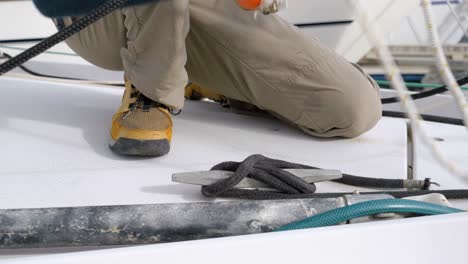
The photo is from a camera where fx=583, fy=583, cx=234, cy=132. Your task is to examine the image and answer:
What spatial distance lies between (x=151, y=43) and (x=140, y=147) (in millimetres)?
179

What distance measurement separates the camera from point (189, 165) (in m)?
0.99

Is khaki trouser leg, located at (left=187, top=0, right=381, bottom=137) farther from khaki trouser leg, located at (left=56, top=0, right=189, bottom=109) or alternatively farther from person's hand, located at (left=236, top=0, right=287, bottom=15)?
person's hand, located at (left=236, top=0, right=287, bottom=15)

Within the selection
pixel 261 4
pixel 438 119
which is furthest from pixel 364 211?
pixel 438 119

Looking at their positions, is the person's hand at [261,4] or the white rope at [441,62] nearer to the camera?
A: the white rope at [441,62]

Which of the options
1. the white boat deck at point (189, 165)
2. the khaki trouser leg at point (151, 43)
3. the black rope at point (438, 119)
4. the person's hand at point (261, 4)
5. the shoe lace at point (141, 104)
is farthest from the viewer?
the black rope at point (438, 119)

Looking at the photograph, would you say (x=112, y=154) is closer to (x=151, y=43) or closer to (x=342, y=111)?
(x=151, y=43)

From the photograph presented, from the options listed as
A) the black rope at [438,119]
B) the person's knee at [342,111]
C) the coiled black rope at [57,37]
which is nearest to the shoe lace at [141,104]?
the person's knee at [342,111]

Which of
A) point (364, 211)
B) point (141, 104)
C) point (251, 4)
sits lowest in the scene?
point (364, 211)

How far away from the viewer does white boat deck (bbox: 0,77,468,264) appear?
587 millimetres

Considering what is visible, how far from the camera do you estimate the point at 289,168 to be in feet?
2.97

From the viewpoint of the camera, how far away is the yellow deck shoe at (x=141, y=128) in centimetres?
100

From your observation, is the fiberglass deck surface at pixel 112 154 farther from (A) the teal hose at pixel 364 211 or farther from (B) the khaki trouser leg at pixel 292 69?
(A) the teal hose at pixel 364 211

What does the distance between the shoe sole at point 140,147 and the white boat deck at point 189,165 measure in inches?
0.6

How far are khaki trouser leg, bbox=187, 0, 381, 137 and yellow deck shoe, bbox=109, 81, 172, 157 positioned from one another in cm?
18
